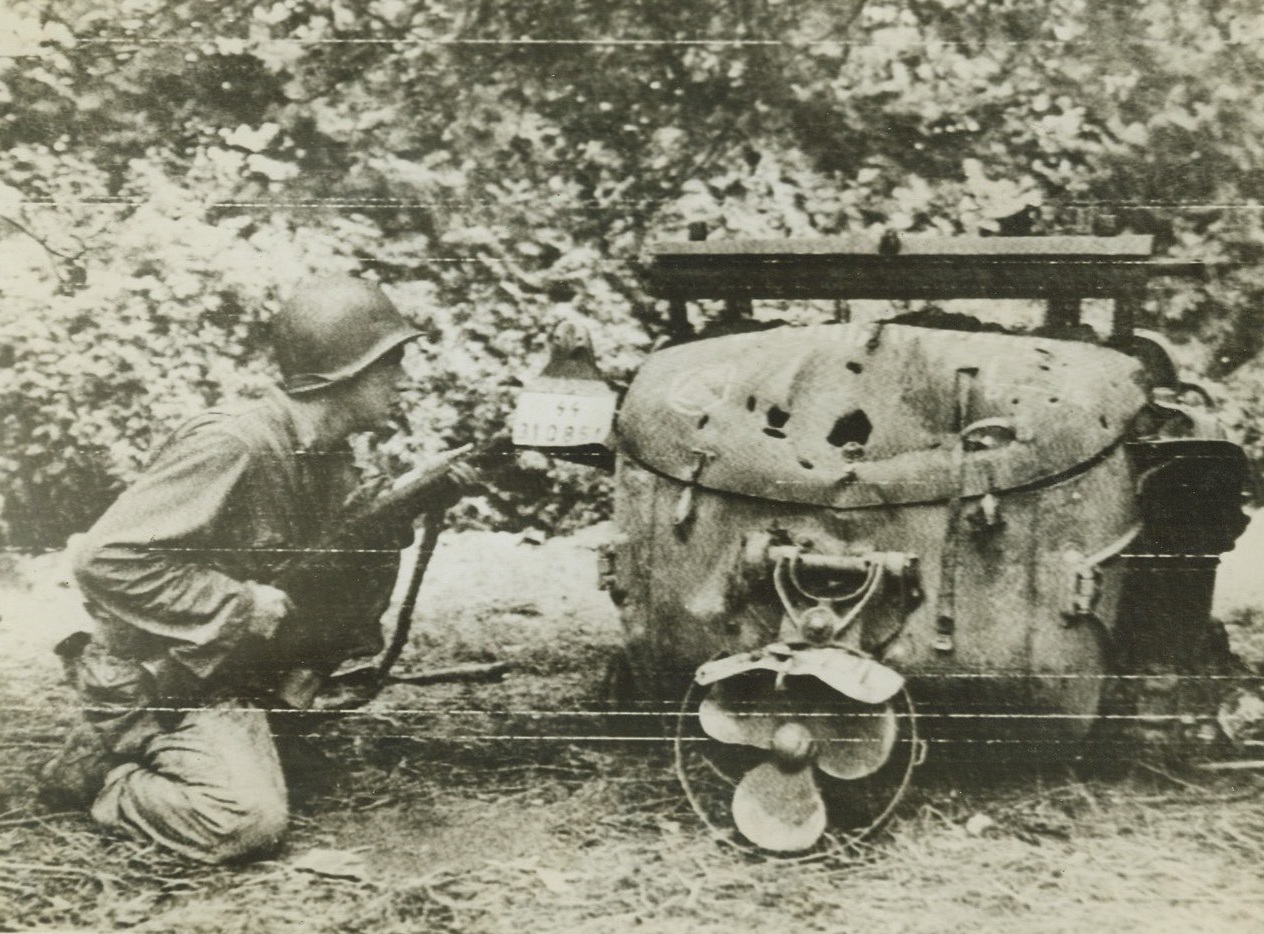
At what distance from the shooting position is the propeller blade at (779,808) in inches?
97.2

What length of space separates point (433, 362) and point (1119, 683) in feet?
5.16

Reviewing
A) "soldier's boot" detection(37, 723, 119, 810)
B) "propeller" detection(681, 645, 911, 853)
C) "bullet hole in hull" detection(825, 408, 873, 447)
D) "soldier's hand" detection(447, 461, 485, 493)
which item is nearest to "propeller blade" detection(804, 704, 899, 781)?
"propeller" detection(681, 645, 911, 853)

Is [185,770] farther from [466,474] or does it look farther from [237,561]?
[466,474]

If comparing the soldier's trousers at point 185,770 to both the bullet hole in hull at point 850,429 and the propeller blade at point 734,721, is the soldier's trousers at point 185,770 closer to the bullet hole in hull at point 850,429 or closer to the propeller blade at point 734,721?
the propeller blade at point 734,721

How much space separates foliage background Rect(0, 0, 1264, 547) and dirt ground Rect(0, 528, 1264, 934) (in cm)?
26

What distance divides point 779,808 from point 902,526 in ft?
1.99

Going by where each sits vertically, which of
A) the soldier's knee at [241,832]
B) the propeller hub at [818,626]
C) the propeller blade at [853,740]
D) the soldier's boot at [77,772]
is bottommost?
the soldier's knee at [241,832]

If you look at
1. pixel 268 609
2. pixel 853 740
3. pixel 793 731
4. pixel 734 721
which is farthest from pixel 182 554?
pixel 853 740

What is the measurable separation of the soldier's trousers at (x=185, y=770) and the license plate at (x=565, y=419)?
0.84 metres

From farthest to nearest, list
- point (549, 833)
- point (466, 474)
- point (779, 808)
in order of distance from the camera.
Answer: point (466, 474), point (549, 833), point (779, 808)

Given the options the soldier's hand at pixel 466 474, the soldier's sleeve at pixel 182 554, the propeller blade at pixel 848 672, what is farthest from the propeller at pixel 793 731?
the soldier's sleeve at pixel 182 554

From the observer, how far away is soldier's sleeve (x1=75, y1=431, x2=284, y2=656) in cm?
270

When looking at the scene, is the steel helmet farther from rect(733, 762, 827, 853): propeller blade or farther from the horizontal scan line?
rect(733, 762, 827, 853): propeller blade

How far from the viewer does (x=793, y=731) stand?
242 centimetres
